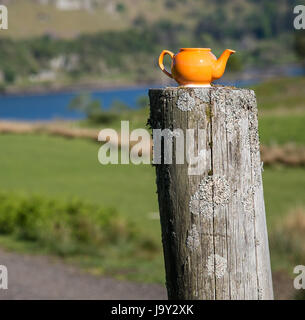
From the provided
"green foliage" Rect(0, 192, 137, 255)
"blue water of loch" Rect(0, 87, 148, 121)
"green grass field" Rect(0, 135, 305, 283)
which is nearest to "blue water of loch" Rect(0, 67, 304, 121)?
"blue water of loch" Rect(0, 87, 148, 121)

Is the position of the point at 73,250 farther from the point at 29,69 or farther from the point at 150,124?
the point at 29,69

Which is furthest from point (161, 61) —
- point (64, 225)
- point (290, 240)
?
point (64, 225)

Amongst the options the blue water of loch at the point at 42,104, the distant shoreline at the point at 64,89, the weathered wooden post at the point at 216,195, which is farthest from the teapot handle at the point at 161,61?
the distant shoreline at the point at 64,89

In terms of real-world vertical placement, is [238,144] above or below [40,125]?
below

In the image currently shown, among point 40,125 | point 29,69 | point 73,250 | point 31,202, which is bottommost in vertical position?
point 73,250

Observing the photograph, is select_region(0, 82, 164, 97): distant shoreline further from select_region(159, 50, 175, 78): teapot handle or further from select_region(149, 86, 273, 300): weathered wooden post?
select_region(149, 86, 273, 300): weathered wooden post

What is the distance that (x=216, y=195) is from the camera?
8.24 feet

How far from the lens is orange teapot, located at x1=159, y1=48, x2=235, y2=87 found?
2.86m

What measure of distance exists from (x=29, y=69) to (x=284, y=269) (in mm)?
87113

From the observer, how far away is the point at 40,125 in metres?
29.1

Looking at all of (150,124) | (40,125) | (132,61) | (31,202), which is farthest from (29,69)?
(150,124)

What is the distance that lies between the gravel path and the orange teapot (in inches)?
203

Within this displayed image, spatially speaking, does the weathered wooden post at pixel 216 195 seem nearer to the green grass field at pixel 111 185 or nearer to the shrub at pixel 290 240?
the green grass field at pixel 111 185

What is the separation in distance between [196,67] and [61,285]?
19.4 ft
